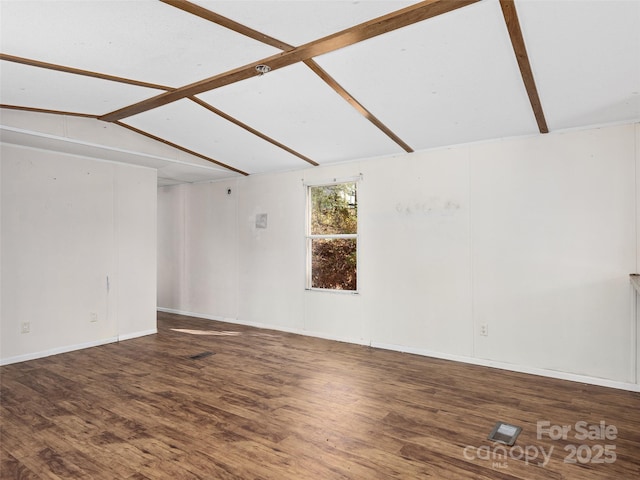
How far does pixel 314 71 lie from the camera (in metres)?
2.87

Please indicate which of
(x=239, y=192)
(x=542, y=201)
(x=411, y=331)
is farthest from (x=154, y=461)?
(x=239, y=192)

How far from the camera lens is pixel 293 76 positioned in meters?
2.96

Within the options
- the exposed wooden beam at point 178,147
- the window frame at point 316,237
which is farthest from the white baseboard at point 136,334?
the exposed wooden beam at point 178,147

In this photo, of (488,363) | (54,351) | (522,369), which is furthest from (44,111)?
(522,369)

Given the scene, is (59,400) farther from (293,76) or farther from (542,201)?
(542,201)

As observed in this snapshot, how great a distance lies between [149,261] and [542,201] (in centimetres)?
489

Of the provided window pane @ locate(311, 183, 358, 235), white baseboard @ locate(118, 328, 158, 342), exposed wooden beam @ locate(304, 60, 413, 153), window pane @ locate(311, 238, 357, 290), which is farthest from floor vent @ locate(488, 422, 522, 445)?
white baseboard @ locate(118, 328, 158, 342)

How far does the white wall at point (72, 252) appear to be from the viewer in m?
4.21

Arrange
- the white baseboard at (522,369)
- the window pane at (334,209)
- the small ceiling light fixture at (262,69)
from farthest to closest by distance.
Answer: the window pane at (334,209) → the white baseboard at (522,369) → the small ceiling light fixture at (262,69)

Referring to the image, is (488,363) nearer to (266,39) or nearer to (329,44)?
(329,44)

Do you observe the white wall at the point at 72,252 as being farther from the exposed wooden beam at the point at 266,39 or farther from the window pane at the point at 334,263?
the exposed wooden beam at the point at 266,39

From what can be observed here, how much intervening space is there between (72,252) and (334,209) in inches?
127

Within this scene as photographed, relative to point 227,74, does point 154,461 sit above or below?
below

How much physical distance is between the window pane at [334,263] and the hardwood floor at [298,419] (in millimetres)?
1065
